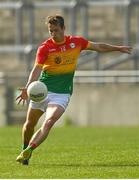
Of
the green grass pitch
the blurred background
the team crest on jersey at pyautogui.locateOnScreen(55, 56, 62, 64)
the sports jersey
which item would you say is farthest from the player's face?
the blurred background

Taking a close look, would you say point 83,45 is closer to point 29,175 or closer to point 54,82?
point 54,82

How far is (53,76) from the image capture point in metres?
14.3

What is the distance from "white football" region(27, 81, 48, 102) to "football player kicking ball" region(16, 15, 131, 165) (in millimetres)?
139

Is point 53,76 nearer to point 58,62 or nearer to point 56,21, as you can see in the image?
point 58,62

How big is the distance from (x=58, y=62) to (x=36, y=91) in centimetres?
69

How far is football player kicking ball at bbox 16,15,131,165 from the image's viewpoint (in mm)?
13938

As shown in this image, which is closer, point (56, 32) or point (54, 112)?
point (56, 32)

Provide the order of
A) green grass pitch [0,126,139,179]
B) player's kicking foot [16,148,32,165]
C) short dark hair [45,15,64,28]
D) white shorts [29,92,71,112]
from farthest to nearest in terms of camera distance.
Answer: white shorts [29,92,71,112]
player's kicking foot [16,148,32,165]
short dark hair [45,15,64,28]
green grass pitch [0,126,139,179]

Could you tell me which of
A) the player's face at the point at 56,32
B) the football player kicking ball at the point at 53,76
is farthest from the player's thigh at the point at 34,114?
the player's face at the point at 56,32

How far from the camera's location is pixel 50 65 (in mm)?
14211

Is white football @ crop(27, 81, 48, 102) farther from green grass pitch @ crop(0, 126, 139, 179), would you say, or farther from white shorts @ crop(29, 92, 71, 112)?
green grass pitch @ crop(0, 126, 139, 179)

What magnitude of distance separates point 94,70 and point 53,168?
21.8 metres

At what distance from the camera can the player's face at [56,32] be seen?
13.8 metres

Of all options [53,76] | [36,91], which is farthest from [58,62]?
[36,91]
